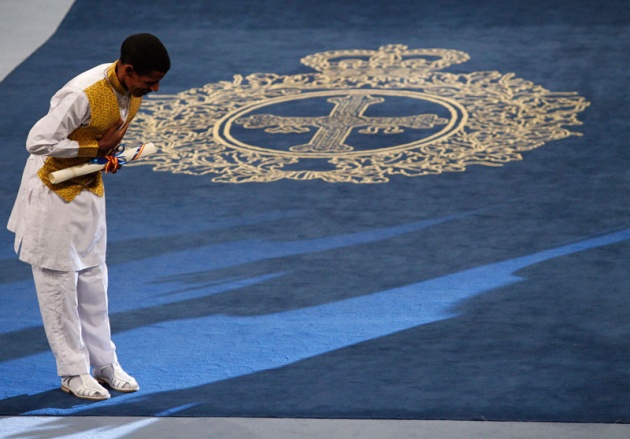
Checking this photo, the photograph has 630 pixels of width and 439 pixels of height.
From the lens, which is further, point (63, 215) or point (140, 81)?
point (63, 215)

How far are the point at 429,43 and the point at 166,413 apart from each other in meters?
5.87

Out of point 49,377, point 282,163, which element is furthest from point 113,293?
point 282,163

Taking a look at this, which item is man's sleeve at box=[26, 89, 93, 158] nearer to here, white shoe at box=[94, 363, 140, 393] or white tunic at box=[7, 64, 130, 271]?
white tunic at box=[7, 64, 130, 271]

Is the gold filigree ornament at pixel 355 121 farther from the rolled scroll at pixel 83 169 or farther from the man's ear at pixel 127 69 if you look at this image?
the man's ear at pixel 127 69

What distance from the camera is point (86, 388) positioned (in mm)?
4176

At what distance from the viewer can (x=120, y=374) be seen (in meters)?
4.27

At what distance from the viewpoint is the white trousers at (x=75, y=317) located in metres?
4.09

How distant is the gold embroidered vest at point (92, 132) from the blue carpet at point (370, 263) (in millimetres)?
768

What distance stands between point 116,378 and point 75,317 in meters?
0.29

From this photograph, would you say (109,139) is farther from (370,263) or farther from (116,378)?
(370,263)

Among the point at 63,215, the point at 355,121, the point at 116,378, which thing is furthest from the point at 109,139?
the point at 355,121

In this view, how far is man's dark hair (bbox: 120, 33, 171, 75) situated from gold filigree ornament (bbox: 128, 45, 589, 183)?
9.41ft

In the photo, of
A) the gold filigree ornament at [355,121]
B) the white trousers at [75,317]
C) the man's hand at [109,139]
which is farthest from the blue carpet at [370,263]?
the man's hand at [109,139]

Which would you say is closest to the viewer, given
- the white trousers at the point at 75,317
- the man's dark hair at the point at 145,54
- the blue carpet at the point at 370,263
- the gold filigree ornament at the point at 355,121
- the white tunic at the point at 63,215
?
the man's dark hair at the point at 145,54
